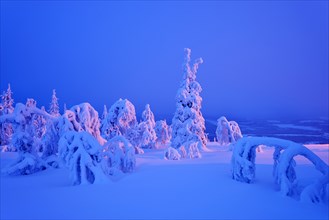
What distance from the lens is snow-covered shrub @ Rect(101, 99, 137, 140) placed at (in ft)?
75.6

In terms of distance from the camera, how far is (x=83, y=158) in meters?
12.3

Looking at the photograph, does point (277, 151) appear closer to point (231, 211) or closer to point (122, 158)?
point (231, 211)

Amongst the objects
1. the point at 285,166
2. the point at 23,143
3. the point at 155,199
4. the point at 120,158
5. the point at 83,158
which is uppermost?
the point at 23,143

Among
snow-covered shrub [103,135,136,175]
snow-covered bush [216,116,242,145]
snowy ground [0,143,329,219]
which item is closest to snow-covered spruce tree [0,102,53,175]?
snowy ground [0,143,329,219]

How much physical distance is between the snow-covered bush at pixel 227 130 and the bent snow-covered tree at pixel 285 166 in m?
18.6

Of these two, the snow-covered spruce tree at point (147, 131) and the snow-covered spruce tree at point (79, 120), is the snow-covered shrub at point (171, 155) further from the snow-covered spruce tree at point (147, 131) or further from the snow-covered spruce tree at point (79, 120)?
the snow-covered spruce tree at point (147, 131)

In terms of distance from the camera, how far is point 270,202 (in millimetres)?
9719

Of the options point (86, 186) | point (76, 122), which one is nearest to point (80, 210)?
point (86, 186)

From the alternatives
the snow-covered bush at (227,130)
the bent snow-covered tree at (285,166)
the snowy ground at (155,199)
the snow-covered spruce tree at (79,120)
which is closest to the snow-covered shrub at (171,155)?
the snow-covered spruce tree at (79,120)

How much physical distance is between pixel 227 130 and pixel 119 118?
1496 cm

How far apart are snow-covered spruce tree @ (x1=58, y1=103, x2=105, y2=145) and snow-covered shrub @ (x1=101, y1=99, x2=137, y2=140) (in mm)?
→ 4762

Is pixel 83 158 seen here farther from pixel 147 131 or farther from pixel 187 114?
pixel 147 131

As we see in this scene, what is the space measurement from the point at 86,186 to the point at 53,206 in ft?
8.58

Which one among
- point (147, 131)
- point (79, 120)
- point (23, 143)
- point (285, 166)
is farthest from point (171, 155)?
point (285, 166)
